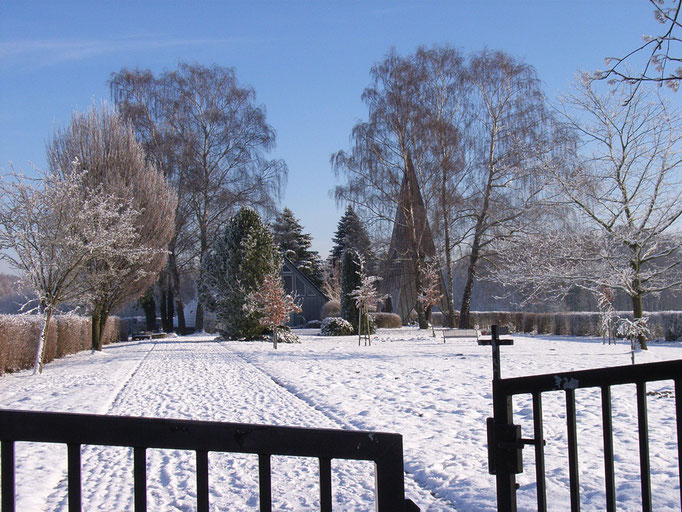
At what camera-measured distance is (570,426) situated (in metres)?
2.06

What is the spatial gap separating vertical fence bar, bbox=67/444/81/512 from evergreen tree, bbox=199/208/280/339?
70.2 ft

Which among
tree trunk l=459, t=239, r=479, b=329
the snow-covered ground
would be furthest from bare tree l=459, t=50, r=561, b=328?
the snow-covered ground

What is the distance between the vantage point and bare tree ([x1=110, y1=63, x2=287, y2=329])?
101 feet

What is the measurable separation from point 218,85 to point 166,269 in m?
10.0

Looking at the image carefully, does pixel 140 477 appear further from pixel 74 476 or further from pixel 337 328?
pixel 337 328

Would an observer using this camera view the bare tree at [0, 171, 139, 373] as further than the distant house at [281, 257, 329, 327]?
No

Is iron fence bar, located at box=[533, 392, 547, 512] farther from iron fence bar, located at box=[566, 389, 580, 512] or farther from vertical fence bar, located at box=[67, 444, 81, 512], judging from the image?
vertical fence bar, located at box=[67, 444, 81, 512]

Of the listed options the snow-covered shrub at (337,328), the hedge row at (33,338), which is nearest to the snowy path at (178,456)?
the hedge row at (33,338)

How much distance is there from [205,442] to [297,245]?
48063 mm

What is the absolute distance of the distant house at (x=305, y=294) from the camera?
4172cm

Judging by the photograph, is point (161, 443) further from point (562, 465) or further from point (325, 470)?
point (562, 465)

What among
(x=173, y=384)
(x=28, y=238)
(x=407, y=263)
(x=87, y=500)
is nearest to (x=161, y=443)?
(x=87, y=500)

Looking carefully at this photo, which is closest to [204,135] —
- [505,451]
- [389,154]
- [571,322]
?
[389,154]

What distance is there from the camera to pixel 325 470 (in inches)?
51.6
